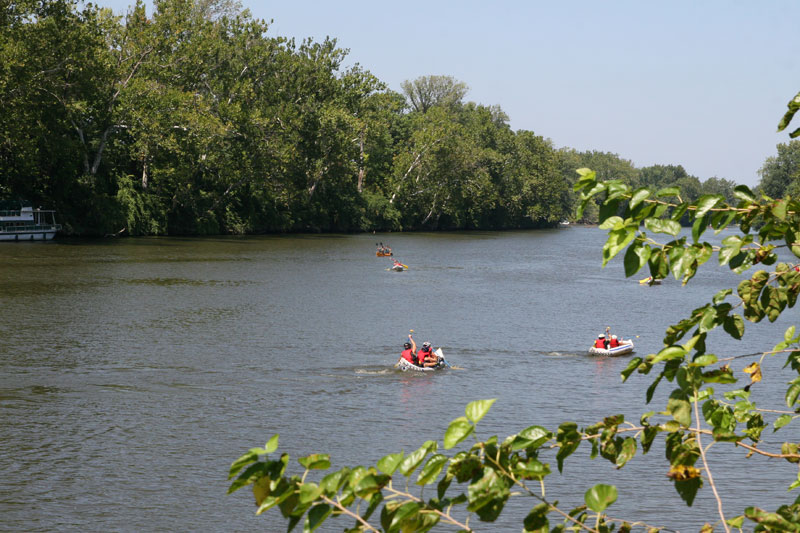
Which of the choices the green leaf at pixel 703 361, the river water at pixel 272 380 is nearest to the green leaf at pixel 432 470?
the green leaf at pixel 703 361

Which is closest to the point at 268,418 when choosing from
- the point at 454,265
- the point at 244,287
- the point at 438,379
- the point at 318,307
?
A: the point at 438,379

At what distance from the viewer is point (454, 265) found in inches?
3263

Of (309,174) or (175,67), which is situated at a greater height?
(175,67)

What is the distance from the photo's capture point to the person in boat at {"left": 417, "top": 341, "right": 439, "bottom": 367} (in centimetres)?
3403

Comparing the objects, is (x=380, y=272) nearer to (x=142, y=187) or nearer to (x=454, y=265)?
(x=454, y=265)

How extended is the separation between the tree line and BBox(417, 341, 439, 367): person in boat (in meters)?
50.2

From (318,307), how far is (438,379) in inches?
760

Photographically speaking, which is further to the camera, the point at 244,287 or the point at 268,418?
the point at 244,287

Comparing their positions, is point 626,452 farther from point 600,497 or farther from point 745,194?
point 745,194

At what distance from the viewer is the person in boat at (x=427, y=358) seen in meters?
34.0

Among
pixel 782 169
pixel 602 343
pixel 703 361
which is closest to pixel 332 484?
pixel 703 361

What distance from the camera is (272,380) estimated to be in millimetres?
31766

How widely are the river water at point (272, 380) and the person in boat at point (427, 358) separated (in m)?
0.63

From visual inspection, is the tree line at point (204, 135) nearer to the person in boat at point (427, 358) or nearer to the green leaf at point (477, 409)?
the person in boat at point (427, 358)
